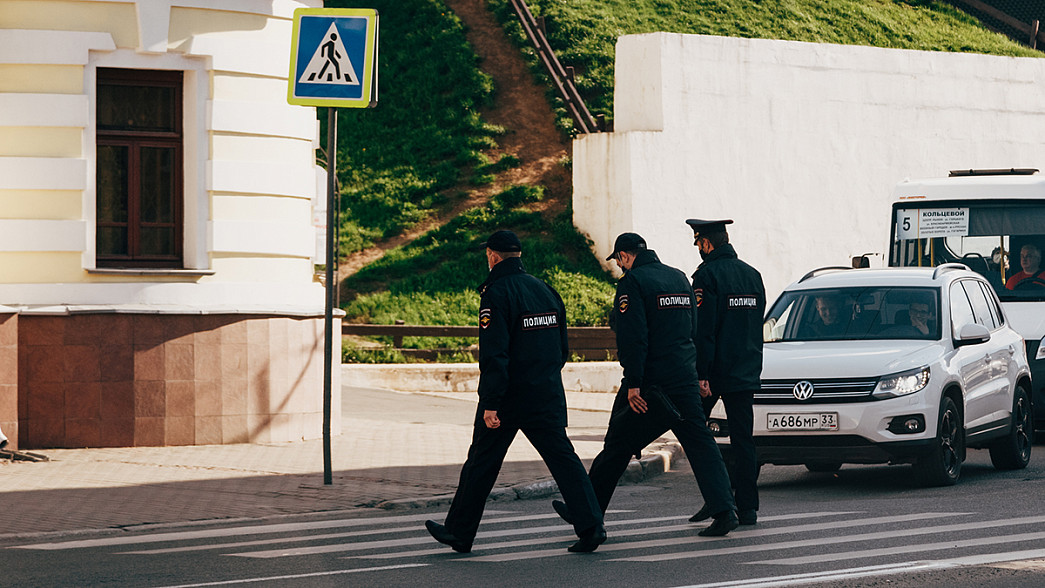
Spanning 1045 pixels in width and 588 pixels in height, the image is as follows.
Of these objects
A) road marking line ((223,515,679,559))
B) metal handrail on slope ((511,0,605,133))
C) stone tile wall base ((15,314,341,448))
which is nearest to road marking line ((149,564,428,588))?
road marking line ((223,515,679,559))

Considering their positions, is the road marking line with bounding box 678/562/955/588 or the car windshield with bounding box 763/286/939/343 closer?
the road marking line with bounding box 678/562/955/588

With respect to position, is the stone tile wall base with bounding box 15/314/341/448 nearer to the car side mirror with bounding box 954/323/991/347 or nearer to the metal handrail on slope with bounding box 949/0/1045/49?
the car side mirror with bounding box 954/323/991/347

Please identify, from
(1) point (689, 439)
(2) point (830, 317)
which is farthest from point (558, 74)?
(1) point (689, 439)

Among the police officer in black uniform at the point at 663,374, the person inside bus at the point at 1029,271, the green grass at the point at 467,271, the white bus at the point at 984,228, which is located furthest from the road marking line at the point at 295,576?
the green grass at the point at 467,271

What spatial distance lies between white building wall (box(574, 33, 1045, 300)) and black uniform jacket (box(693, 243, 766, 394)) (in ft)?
51.8

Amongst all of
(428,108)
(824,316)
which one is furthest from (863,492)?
(428,108)

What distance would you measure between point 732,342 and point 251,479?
4385 mm

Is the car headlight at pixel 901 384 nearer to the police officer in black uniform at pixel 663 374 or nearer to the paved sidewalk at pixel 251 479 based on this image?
the paved sidewalk at pixel 251 479

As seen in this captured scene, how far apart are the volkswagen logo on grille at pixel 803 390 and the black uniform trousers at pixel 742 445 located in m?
1.71

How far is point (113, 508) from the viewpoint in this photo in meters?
10.6

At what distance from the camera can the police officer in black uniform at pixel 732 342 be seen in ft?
32.0

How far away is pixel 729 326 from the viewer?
982cm

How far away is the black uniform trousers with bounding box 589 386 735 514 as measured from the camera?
9.11 m

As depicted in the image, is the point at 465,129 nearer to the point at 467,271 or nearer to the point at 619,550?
the point at 467,271
